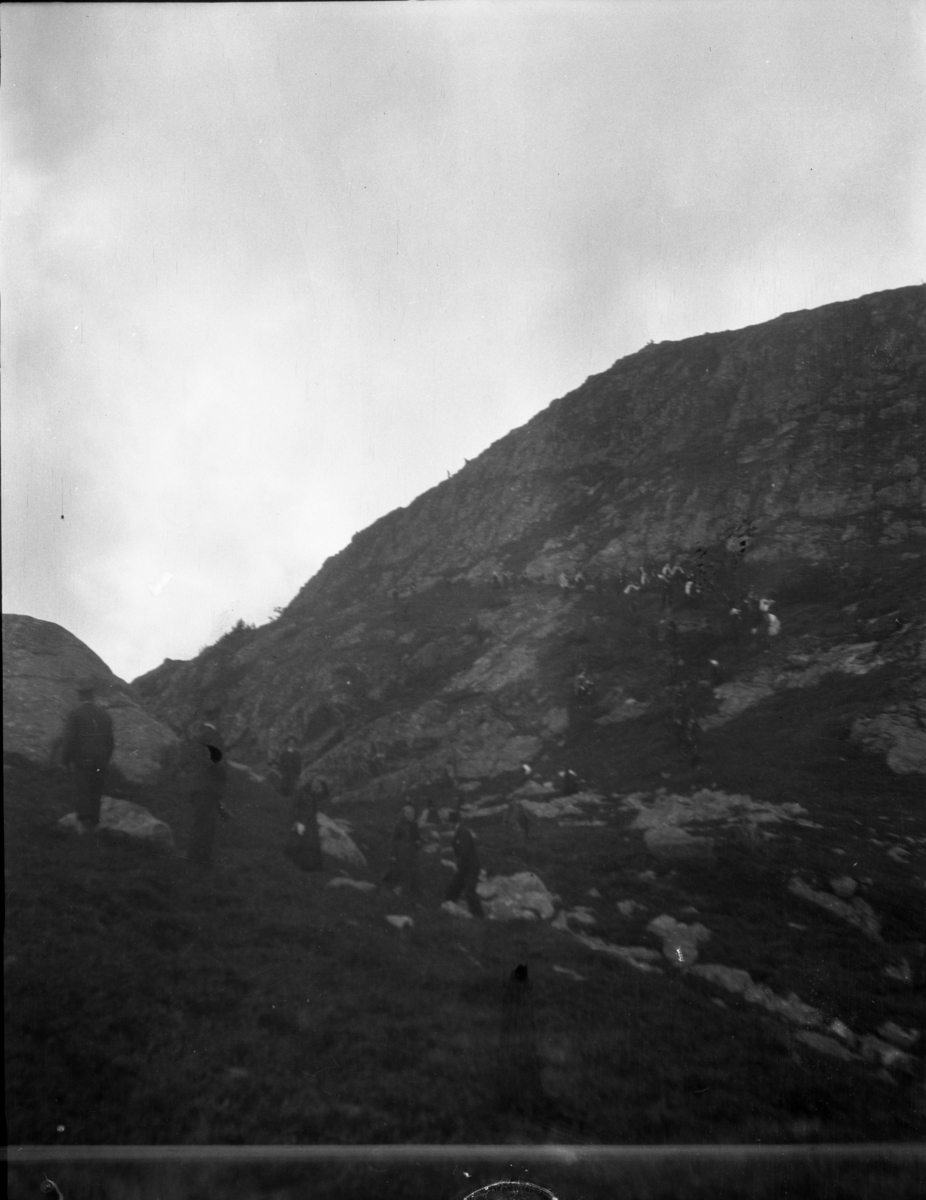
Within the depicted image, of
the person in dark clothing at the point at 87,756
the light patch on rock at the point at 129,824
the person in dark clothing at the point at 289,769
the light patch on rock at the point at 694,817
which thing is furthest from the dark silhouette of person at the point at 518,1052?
the person in dark clothing at the point at 289,769

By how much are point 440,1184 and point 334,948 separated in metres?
3.92

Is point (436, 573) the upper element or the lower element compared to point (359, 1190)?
upper

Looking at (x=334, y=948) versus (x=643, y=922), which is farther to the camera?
(x=643, y=922)

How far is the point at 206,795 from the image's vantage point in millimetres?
11531

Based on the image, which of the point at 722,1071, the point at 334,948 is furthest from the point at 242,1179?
the point at 722,1071

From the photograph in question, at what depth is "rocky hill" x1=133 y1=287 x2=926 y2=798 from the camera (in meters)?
23.7

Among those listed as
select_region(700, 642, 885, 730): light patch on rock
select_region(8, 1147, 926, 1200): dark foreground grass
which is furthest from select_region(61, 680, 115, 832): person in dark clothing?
select_region(700, 642, 885, 730): light patch on rock

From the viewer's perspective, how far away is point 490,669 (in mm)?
29531

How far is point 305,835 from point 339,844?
74.2 inches

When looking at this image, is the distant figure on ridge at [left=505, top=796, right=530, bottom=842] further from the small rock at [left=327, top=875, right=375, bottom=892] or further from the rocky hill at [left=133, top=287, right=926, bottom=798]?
the small rock at [left=327, top=875, right=375, bottom=892]

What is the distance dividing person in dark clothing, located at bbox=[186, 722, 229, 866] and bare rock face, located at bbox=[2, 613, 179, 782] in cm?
214

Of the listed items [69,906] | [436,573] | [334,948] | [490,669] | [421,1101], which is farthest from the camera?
[436,573]

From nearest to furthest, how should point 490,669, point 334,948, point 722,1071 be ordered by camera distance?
point 722,1071 → point 334,948 → point 490,669

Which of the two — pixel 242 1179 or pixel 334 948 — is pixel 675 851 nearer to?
pixel 334 948
